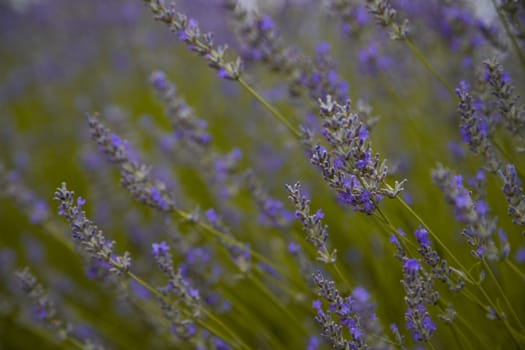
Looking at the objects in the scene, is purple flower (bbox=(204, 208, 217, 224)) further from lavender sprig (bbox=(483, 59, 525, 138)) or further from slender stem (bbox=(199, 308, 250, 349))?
lavender sprig (bbox=(483, 59, 525, 138))

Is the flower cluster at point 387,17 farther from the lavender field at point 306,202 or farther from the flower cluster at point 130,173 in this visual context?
the flower cluster at point 130,173

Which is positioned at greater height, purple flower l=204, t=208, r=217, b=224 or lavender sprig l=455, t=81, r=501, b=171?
lavender sprig l=455, t=81, r=501, b=171

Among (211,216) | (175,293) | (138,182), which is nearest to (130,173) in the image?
(138,182)

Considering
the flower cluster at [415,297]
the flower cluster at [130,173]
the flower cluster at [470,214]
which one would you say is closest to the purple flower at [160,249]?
the flower cluster at [130,173]

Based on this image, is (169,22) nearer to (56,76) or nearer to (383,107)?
(383,107)

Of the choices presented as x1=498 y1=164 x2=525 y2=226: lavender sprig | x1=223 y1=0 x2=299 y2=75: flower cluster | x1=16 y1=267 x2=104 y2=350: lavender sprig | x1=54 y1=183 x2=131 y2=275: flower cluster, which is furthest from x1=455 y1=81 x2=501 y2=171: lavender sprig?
x1=16 y1=267 x2=104 y2=350: lavender sprig

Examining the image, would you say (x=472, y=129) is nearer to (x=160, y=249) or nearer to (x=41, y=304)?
(x=160, y=249)

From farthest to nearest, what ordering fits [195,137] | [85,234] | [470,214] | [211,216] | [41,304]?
1. [195,137]
2. [211,216]
3. [41,304]
4. [85,234]
5. [470,214]
